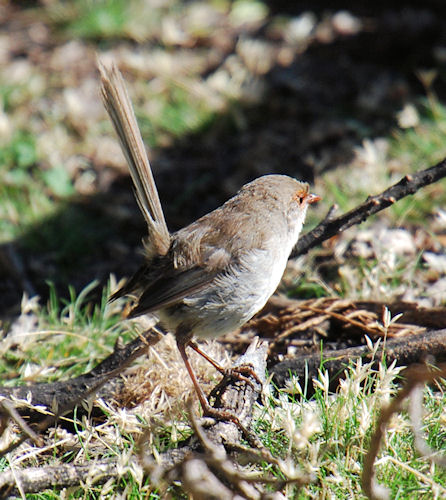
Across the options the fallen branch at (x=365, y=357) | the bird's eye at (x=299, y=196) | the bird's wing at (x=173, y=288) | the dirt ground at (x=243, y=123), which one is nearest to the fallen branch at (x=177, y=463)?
the fallen branch at (x=365, y=357)

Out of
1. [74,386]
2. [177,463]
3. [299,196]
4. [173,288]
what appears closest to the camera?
[177,463]

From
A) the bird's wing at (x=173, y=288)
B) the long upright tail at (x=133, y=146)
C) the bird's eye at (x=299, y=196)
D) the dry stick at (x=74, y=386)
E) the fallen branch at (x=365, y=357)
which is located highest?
the long upright tail at (x=133, y=146)

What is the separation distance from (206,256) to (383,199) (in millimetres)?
1003

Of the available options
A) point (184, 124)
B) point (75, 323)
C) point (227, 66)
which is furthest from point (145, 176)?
point (227, 66)

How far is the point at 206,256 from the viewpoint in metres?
3.59

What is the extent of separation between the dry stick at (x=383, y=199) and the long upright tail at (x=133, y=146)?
2.97 ft

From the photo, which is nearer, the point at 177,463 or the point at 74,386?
the point at 177,463

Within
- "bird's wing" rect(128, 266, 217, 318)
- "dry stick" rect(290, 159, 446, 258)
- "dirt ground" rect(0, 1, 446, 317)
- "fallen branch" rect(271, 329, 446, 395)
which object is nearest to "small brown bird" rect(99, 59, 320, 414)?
"bird's wing" rect(128, 266, 217, 318)

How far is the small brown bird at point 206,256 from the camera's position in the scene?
348 centimetres

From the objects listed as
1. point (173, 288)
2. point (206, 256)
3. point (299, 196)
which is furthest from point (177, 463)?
point (299, 196)

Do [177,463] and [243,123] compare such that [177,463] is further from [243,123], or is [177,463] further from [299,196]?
[243,123]

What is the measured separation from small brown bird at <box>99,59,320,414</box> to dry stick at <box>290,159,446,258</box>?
0.58 feet

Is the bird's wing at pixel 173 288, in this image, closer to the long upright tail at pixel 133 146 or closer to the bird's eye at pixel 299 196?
the long upright tail at pixel 133 146

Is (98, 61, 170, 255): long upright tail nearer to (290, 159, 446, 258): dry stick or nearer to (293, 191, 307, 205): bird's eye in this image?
(293, 191, 307, 205): bird's eye
